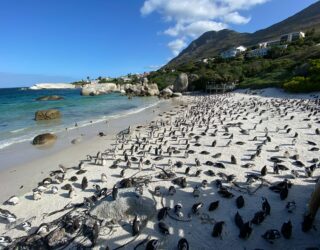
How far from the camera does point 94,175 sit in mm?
11680

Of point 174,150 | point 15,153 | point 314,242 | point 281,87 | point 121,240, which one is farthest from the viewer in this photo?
point 281,87

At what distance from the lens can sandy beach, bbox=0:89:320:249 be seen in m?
7.04

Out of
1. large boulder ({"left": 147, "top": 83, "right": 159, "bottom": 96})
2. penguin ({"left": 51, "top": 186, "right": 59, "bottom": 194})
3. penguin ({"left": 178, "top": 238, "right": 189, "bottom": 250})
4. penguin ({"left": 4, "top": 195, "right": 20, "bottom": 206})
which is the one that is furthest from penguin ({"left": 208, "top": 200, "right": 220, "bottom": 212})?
large boulder ({"left": 147, "top": 83, "right": 159, "bottom": 96})

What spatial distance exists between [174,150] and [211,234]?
7.44 metres

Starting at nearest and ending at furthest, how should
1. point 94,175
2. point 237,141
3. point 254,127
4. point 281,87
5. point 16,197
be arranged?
point 16,197
point 94,175
point 237,141
point 254,127
point 281,87

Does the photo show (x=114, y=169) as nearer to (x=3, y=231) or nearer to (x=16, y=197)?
(x=16, y=197)

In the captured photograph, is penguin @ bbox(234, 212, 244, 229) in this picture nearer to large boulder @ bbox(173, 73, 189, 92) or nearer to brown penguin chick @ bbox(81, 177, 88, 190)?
brown penguin chick @ bbox(81, 177, 88, 190)

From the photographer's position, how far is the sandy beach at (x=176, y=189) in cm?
704

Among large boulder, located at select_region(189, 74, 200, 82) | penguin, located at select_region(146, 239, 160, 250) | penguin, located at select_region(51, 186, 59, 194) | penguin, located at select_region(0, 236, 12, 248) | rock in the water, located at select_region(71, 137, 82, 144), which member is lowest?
rock in the water, located at select_region(71, 137, 82, 144)

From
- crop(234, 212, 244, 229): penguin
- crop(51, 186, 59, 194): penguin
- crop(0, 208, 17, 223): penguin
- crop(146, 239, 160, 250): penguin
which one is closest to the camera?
crop(146, 239, 160, 250): penguin

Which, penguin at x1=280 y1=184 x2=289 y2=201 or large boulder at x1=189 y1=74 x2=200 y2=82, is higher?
large boulder at x1=189 y1=74 x2=200 y2=82

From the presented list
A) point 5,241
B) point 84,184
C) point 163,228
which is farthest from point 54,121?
point 163,228

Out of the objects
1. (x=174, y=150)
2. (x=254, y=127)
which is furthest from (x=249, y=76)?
(x=174, y=150)

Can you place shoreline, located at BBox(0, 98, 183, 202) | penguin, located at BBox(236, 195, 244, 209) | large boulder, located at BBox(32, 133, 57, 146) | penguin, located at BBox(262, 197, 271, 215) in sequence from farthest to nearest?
1. large boulder, located at BBox(32, 133, 57, 146)
2. shoreline, located at BBox(0, 98, 183, 202)
3. penguin, located at BBox(236, 195, 244, 209)
4. penguin, located at BBox(262, 197, 271, 215)
